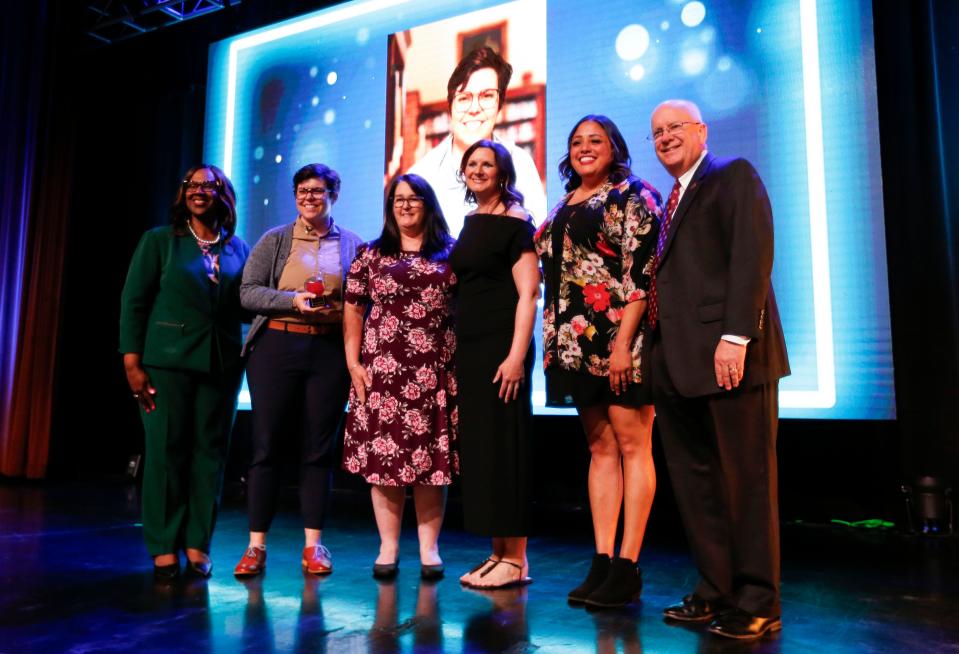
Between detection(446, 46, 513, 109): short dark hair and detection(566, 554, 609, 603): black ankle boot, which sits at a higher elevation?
detection(446, 46, 513, 109): short dark hair

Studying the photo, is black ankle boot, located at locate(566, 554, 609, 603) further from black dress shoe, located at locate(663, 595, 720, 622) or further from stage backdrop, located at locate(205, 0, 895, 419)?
stage backdrop, located at locate(205, 0, 895, 419)

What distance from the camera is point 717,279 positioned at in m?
1.72

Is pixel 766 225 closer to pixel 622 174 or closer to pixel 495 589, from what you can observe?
pixel 622 174

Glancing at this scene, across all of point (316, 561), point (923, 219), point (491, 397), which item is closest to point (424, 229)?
point (491, 397)

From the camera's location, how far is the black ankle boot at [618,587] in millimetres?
1879

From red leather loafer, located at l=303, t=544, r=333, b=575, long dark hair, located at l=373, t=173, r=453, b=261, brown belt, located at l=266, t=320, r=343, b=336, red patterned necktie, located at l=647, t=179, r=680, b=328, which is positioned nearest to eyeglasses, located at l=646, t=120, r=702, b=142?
red patterned necktie, located at l=647, t=179, r=680, b=328

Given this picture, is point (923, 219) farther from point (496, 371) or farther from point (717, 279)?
point (496, 371)

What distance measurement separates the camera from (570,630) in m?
1.70

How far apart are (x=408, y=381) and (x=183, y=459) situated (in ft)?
2.43

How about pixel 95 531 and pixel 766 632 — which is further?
pixel 95 531

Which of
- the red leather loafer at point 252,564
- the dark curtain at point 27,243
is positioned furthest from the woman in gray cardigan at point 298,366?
the dark curtain at point 27,243

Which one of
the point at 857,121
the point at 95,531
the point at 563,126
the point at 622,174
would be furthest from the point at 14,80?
the point at 857,121

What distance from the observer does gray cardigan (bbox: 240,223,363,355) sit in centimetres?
232

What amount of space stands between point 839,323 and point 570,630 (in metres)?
2.07
